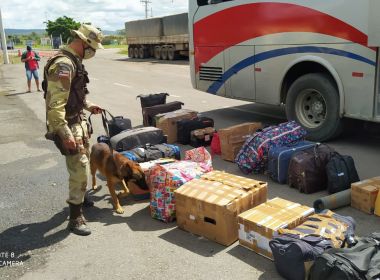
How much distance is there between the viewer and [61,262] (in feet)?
12.8

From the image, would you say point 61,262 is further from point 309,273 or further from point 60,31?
point 60,31

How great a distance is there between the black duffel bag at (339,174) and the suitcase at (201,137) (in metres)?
2.78

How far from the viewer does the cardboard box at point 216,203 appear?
3963 millimetres

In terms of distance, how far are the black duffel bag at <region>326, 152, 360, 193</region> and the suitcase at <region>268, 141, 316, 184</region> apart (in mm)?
576

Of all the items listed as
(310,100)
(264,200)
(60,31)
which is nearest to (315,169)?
(264,200)

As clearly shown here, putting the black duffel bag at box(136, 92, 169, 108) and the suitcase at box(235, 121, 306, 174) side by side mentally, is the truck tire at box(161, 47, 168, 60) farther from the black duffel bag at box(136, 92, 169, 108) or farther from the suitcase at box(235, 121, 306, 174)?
the suitcase at box(235, 121, 306, 174)

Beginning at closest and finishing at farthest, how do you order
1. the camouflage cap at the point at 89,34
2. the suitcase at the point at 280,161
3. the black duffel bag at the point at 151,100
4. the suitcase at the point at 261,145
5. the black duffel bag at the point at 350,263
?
the black duffel bag at the point at 350,263 < the camouflage cap at the point at 89,34 < the suitcase at the point at 280,161 < the suitcase at the point at 261,145 < the black duffel bag at the point at 151,100

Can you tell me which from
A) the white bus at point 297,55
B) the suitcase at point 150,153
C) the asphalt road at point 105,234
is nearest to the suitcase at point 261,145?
the asphalt road at point 105,234

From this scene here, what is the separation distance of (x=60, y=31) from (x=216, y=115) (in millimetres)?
107617

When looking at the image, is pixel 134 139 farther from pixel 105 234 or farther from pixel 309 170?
pixel 309 170

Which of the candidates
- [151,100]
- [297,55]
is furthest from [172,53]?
[297,55]

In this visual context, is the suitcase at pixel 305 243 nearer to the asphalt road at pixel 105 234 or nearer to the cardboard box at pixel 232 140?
the asphalt road at pixel 105 234

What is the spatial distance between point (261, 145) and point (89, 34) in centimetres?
281

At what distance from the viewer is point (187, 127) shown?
763 cm
